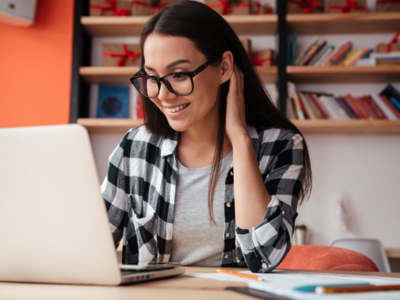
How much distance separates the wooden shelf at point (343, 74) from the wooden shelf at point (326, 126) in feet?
1.15

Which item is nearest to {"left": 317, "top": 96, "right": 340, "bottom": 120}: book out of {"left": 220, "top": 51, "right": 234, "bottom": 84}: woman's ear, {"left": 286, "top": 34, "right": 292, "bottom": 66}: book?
{"left": 286, "top": 34, "right": 292, "bottom": 66}: book

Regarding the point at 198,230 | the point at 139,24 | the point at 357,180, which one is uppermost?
the point at 139,24

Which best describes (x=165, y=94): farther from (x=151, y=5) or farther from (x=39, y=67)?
(x=39, y=67)

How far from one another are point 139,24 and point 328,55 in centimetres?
142

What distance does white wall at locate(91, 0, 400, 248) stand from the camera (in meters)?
2.91

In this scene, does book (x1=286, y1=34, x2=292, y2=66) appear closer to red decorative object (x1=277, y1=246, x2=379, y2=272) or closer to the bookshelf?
the bookshelf

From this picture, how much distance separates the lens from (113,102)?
3.19m

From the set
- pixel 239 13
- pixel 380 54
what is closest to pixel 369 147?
pixel 380 54

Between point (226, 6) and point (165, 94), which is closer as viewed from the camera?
point (165, 94)

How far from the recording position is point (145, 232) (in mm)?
1231

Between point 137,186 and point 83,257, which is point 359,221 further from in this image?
point 83,257

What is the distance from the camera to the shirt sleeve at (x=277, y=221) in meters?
0.93

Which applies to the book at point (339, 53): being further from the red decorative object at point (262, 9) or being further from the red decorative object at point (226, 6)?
the red decorative object at point (226, 6)

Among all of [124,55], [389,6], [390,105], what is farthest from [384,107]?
[124,55]
